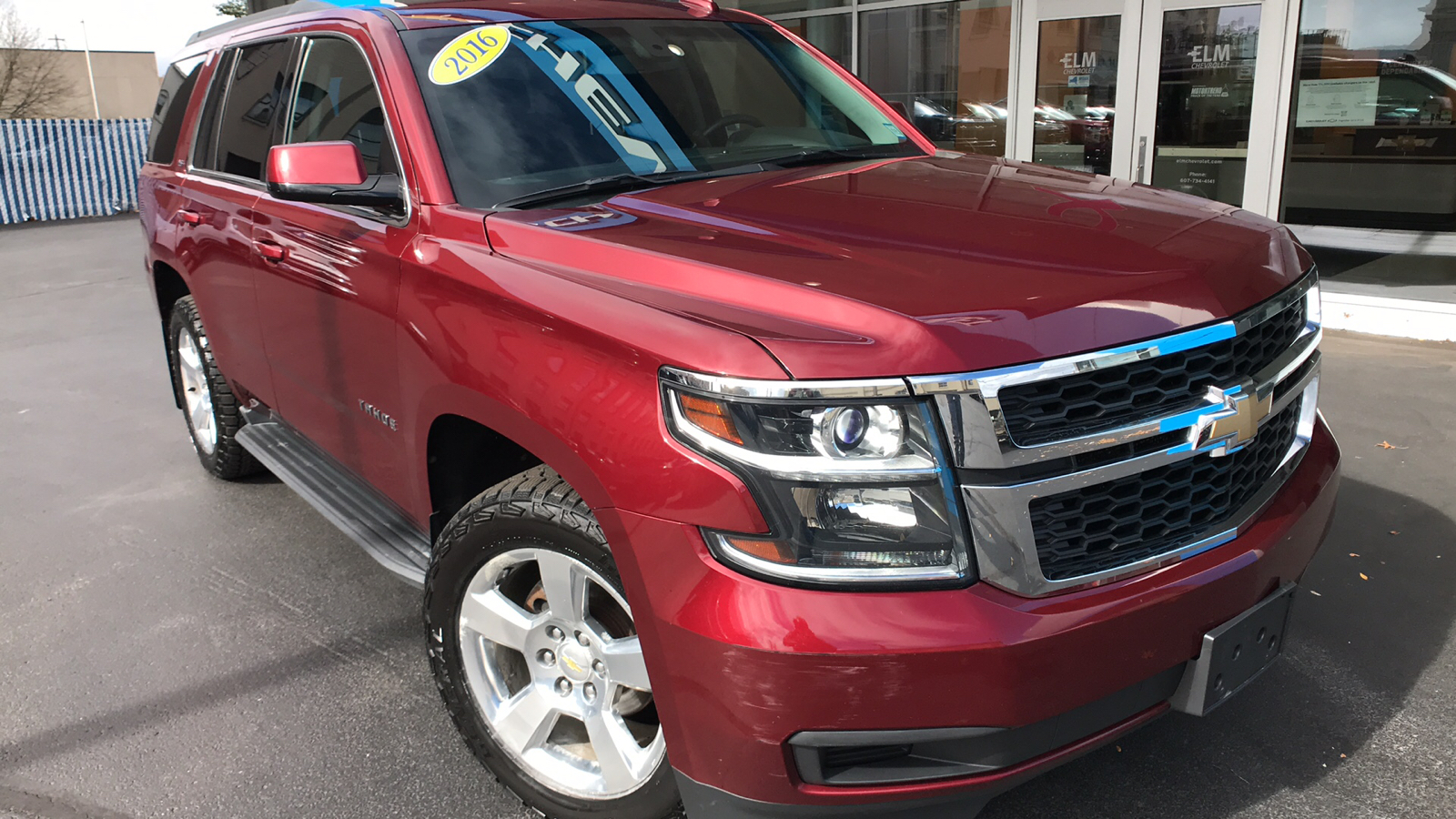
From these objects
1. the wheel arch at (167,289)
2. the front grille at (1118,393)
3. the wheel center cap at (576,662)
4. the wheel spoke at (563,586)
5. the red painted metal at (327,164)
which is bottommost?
the wheel center cap at (576,662)

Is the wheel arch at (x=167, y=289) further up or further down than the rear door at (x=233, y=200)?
further down

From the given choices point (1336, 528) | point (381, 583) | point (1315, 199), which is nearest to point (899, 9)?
point (1315, 199)

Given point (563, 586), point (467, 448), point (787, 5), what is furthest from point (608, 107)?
point (787, 5)

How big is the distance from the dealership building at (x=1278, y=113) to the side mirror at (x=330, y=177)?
624 cm

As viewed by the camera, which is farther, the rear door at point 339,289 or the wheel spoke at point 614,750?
the rear door at point 339,289

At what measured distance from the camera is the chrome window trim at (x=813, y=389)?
170 cm

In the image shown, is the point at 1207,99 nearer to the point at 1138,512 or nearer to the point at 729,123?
the point at 729,123

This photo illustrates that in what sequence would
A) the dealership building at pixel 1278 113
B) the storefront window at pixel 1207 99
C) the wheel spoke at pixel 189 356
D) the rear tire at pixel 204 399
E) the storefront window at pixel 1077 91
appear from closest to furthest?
the rear tire at pixel 204 399, the wheel spoke at pixel 189 356, the dealership building at pixel 1278 113, the storefront window at pixel 1207 99, the storefront window at pixel 1077 91

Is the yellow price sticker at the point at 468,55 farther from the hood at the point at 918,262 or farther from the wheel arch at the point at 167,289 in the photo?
the wheel arch at the point at 167,289

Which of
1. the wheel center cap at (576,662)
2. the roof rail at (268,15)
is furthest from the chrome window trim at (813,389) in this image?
the roof rail at (268,15)

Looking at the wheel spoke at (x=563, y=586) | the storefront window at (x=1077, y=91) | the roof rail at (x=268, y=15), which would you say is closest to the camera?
the wheel spoke at (x=563, y=586)

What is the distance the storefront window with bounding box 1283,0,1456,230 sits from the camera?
8.47 metres

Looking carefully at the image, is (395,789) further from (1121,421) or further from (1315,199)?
(1315,199)

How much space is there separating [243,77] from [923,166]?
262 cm
